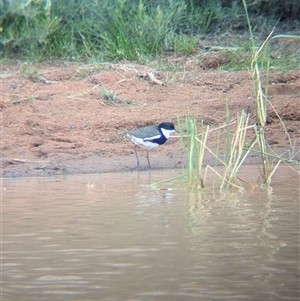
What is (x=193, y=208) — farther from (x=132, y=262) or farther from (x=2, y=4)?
(x=2, y=4)

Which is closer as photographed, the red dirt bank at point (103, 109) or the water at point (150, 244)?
the water at point (150, 244)

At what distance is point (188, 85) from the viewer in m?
12.6

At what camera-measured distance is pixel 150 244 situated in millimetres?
5656

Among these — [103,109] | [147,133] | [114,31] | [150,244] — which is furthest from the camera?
[114,31]

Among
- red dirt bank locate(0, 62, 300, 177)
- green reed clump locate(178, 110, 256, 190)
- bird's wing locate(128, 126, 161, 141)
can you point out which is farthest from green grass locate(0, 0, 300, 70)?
green reed clump locate(178, 110, 256, 190)

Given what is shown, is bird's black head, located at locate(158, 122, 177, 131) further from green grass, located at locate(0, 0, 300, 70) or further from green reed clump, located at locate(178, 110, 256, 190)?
green grass, located at locate(0, 0, 300, 70)

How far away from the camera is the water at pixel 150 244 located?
458 centimetres

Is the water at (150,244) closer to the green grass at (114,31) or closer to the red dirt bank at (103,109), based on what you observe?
the red dirt bank at (103,109)

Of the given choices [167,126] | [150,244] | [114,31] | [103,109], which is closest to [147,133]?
[167,126]

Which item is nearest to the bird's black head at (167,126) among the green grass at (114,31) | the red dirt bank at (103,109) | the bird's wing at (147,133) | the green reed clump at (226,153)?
the bird's wing at (147,133)

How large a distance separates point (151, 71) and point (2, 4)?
263 cm

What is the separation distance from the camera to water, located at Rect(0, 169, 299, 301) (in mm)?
4578

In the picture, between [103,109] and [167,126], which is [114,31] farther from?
[167,126]

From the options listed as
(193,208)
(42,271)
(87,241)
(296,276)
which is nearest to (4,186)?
(193,208)
